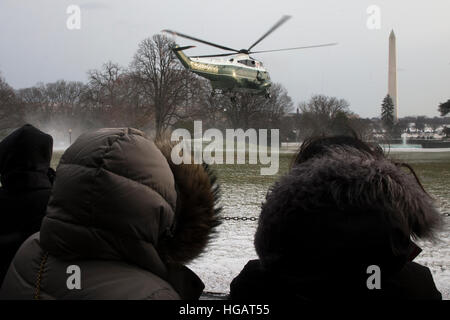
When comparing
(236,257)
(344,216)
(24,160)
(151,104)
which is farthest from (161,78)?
(344,216)

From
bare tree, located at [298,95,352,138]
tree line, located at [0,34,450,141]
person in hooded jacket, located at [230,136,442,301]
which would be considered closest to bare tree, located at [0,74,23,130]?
tree line, located at [0,34,450,141]

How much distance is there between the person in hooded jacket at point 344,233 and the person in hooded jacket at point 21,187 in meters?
1.53

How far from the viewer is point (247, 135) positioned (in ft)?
163

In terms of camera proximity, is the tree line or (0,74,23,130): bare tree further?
the tree line

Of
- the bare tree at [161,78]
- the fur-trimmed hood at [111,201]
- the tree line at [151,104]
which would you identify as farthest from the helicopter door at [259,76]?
the fur-trimmed hood at [111,201]

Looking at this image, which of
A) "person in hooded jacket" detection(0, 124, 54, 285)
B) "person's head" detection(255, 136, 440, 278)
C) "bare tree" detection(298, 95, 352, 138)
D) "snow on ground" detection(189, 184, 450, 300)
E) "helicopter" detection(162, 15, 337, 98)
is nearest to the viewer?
"person's head" detection(255, 136, 440, 278)

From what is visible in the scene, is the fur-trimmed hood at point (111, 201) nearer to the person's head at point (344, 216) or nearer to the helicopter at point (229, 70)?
the person's head at point (344, 216)

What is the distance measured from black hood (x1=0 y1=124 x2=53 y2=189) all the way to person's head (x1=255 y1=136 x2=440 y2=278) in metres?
1.63

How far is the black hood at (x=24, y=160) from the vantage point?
2.40 metres

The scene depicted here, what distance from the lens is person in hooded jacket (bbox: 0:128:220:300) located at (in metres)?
1.26

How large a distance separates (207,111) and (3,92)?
18464mm

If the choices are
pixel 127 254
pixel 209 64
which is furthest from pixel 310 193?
pixel 209 64

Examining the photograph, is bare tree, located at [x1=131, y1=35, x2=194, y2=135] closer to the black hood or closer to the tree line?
the tree line
